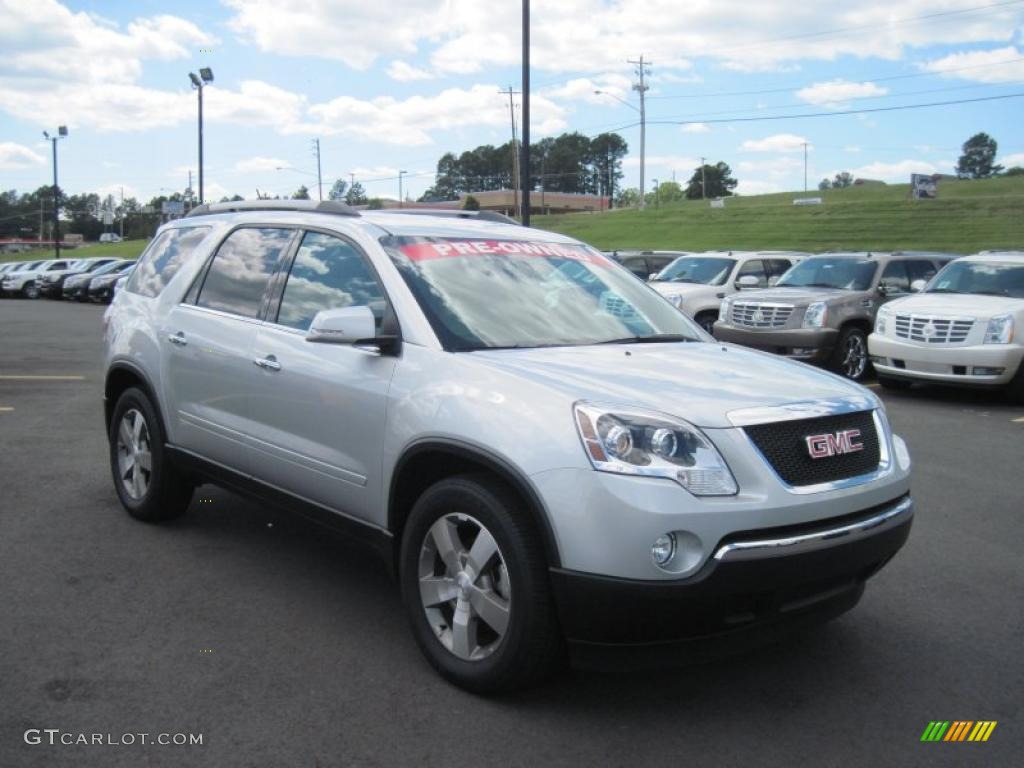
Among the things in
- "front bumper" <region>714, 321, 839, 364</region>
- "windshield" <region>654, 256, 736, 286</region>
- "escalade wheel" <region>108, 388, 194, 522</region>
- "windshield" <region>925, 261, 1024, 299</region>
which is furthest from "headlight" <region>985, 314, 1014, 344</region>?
"escalade wheel" <region>108, 388, 194, 522</region>

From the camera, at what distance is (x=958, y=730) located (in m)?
3.42

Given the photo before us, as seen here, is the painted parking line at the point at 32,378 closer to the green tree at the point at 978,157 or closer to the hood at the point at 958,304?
the hood at the point at 958,304

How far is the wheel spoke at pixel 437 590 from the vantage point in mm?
3701

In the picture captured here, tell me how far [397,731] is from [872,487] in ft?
6.23

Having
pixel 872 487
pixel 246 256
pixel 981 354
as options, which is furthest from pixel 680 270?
pixel 872 487

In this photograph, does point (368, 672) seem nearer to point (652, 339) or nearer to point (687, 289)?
point (652, 339)

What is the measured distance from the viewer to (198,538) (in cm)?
Result: 562

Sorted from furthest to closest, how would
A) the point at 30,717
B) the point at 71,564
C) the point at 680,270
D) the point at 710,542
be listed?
the point at 680,270
the point at 71,564
the point at 30,717
the point at 710,542

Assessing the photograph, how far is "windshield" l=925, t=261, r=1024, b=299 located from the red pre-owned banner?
8.38 meters

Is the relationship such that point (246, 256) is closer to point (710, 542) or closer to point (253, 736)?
point (253, 736)

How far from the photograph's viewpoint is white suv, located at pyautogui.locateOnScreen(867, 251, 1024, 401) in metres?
10.8

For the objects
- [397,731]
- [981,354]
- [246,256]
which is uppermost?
[246,256]

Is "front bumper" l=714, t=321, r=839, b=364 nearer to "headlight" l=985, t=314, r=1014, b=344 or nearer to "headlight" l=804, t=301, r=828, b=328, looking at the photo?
"headlight" l=804, t=301, r=828, b=328

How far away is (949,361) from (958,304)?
796mm
